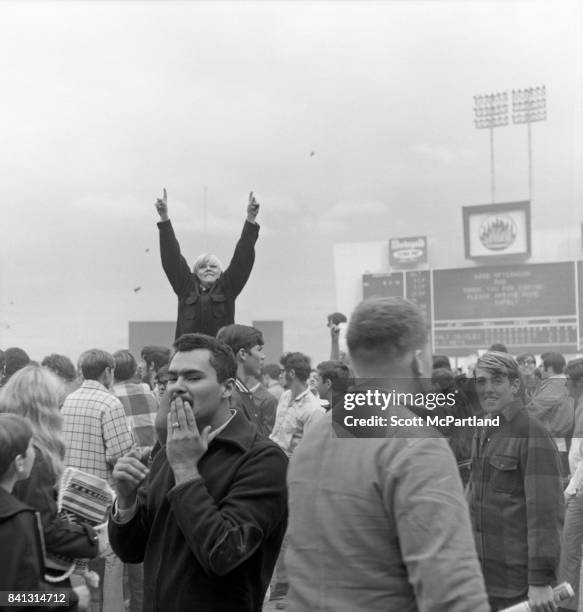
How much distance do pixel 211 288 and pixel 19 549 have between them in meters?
2.36

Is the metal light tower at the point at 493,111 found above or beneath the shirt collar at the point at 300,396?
above

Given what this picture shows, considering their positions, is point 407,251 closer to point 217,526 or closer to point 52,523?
point 52,523

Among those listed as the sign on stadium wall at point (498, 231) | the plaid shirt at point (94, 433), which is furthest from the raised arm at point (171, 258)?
the sign on stadium wall at point (498, 231)

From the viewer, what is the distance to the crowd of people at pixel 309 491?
1.90m

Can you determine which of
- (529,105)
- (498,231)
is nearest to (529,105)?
(529,105)

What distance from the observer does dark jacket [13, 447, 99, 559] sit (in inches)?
120

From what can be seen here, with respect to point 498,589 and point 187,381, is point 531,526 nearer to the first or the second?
point 498,589

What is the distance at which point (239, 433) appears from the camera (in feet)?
9.16

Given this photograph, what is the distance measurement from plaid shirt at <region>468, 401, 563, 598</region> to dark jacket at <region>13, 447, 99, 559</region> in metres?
1.45

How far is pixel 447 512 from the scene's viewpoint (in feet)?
6.04

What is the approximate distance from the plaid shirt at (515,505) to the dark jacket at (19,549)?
5.19ft

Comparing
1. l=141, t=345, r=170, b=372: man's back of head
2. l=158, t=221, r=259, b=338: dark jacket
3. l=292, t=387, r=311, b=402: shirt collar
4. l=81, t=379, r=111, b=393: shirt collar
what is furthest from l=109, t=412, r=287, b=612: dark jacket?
l=141, t=345, r=170, b=372: man's back of head

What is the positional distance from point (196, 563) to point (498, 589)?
1297 mm

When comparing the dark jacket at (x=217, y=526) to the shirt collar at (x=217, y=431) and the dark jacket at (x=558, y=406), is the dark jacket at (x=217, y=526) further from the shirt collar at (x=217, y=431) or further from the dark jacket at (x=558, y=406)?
the dark jacket at (x=558, y=406)
